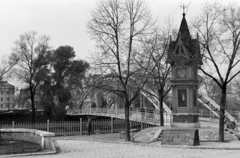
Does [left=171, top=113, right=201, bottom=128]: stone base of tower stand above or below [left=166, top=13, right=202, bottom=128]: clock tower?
below

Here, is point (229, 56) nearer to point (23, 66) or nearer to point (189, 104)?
point (189, 104)

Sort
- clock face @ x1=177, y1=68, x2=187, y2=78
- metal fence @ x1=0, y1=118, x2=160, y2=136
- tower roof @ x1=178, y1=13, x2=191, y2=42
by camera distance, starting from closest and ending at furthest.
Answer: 1. tower roof @ x1=178, y1=13, x2=191, y2=42
2. clock face @ x1=177, y1=68, x2=187, y2=78
3. metal fence @ x1=0, y1=118, x2=160, y2=136

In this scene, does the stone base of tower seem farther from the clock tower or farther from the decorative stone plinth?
the decorative stone plinth

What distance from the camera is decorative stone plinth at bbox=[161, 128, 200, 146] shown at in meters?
13.4

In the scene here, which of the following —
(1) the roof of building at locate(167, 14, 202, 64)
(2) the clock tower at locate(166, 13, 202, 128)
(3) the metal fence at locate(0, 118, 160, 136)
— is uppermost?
(1) the roof of building at locate(167, 14, 202, 64)

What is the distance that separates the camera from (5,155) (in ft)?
33.0

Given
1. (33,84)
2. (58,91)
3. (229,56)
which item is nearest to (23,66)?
(33,84)

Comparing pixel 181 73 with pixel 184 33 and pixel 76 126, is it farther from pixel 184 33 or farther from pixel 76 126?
pixel 76 126

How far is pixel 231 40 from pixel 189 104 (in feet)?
18.5

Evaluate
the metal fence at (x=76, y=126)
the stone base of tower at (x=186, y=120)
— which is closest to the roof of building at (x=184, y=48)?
the stone base of tower at (x=186, y=120)

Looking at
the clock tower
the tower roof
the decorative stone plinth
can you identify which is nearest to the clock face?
the clock tower

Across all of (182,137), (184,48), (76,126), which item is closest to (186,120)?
(184,48)

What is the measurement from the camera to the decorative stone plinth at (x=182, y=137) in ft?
43.9

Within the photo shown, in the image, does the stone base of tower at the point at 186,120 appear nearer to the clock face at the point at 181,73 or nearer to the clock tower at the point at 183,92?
the clock tower at the point at 183,92
